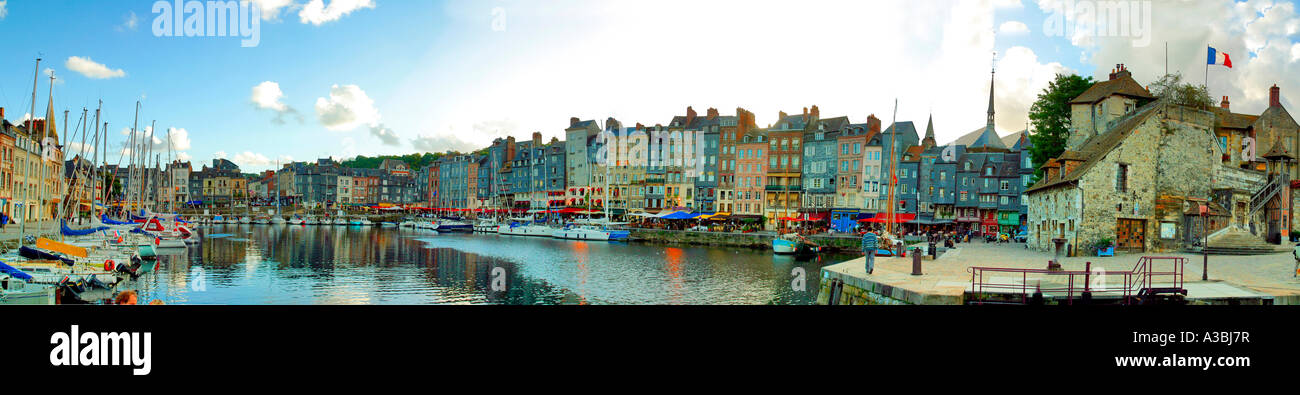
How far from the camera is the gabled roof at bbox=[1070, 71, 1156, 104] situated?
36.2 m

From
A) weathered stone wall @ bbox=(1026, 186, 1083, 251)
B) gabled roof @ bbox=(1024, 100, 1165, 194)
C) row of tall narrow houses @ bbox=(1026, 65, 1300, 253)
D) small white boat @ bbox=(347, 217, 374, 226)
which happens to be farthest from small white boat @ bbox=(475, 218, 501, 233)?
row of tall narrow houses @ bbox=(1026, 65, 1300, 253)

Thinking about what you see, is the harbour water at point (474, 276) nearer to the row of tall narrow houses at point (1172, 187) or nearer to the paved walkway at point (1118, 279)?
the paved walkway at point (1118, 279)

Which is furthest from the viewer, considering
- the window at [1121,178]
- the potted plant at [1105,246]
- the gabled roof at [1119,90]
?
the gabled roof at [1119,90]

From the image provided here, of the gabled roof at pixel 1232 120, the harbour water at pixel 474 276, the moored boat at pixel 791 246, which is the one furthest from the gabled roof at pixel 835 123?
the gabled roof at pixel 1232 120

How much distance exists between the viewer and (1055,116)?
43.3 m

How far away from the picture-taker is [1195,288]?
48.7 feet

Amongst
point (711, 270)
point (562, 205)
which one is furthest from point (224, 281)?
point (562, 205)

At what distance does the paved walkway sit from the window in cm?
261

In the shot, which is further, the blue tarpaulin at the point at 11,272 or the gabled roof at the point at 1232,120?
the gabled roof at the point at 1232,120

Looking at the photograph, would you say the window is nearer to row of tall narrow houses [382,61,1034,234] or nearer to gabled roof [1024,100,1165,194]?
gabled roof [1024,100,1165,194]

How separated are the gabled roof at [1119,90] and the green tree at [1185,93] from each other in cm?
663

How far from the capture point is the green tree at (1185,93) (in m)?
28.3
